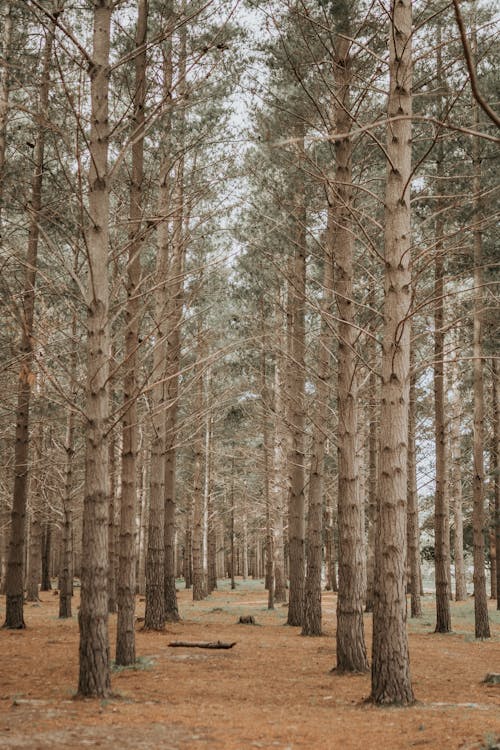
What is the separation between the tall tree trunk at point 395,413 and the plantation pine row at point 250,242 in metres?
0.03

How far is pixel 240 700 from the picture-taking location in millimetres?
7379

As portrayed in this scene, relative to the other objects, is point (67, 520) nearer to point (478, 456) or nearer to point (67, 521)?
point (67, 521)

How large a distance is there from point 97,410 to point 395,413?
119 inches

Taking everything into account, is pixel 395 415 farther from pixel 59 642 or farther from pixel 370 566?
pixel 370 566

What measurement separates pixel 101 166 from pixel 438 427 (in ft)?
33.2

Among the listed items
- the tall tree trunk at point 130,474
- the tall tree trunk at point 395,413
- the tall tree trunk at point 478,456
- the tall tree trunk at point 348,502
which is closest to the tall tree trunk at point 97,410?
the tall tree trunk at point 130,474

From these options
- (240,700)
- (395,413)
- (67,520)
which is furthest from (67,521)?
(395,413)

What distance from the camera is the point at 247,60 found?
35.7 feet

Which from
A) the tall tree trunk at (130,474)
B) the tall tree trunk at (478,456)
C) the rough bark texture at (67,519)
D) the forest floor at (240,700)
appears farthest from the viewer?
the rough bark texture at (67,519)

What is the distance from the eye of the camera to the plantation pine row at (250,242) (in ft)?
22.3

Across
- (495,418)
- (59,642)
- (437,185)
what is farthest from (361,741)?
(495,418)

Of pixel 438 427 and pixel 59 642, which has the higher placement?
pixel 438 427

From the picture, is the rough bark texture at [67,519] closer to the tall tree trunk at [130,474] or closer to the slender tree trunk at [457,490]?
the tall tree trunk at [130,474]

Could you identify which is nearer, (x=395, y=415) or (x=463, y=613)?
(x=395, y=415)
